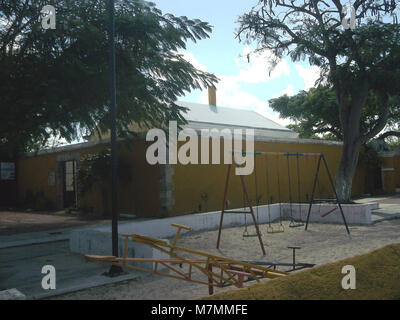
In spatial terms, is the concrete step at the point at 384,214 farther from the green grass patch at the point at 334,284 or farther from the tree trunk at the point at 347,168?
the green grass patch at the point at 334,284

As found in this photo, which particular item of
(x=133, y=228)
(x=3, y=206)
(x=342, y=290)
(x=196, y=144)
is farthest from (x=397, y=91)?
(x=3, y=206)

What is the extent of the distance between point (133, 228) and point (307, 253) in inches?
149

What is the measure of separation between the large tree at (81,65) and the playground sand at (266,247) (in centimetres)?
402

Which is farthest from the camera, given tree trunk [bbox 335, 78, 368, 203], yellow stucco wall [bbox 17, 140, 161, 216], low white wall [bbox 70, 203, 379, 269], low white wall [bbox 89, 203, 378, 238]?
tree trunk [bbox 335, 78, 368, 203]

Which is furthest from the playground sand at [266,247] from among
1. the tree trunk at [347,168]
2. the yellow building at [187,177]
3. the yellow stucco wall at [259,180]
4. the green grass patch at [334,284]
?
the tree trunk at [347,168]

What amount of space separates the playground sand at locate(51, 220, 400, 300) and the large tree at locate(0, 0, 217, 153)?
4.02 m

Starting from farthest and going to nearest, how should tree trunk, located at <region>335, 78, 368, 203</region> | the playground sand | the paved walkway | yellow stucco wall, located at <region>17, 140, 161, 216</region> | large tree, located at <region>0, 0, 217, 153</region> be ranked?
tree trunk, located at <region>335, 78, 368, 203</region> < yellow stucco wall, located at <region>17, 140, 161, 216</region> < large tree, located at <region>0, 0, 217, 153</region> < the paved walkway < the playground sand

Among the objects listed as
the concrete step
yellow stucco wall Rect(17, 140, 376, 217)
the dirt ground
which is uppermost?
yellow stucco wall Rect(17, 140, 376, 217)

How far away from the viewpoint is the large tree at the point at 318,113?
22866 millimetres

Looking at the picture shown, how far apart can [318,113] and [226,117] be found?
A: 667 centimetres

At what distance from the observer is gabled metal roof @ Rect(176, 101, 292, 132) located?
735 inches

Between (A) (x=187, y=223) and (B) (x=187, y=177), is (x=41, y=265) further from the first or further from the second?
(B) (x=187, y=177)

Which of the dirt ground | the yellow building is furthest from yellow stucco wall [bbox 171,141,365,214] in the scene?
the dirt ground

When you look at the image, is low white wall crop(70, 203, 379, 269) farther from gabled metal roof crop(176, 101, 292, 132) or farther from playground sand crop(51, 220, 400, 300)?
gabled metal roof crop(176, 101, 292, 132)
